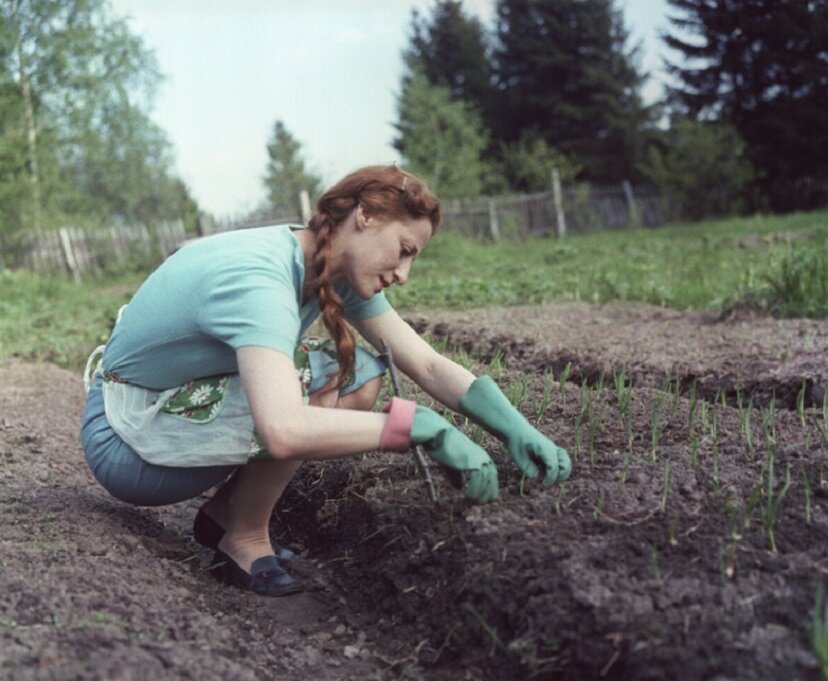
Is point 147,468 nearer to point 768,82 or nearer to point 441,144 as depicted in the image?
point 441,144

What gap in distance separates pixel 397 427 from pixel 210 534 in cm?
91

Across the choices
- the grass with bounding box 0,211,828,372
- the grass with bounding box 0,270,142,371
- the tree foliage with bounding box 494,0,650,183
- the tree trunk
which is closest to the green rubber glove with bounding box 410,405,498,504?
the grass with bounding box 0,211,828,372

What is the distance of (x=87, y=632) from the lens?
1.61m

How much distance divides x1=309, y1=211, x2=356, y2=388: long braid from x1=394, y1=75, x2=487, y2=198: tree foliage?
17.6 metres

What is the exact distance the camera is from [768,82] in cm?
2248

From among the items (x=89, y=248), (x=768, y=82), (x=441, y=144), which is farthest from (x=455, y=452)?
(x=768, y=82)

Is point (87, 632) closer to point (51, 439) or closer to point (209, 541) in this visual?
point (209, 541)

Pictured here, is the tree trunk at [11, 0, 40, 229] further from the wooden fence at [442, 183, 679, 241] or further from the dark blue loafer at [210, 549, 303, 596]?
the dark blue loafer at [210, 549, 303, 596]

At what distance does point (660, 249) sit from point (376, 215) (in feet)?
30.0

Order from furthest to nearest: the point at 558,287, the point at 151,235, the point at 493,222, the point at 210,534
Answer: the point at 493,222
the point at 151,235
the point at 558,287
the point at 210,534

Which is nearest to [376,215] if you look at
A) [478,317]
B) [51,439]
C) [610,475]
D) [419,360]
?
[419,360]

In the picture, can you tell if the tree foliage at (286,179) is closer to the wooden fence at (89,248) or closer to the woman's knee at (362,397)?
the wooden fence at (89,248)

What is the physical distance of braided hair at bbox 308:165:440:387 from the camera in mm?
1962

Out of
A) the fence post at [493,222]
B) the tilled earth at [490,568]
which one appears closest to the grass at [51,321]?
the tilled earth at [490,568]
